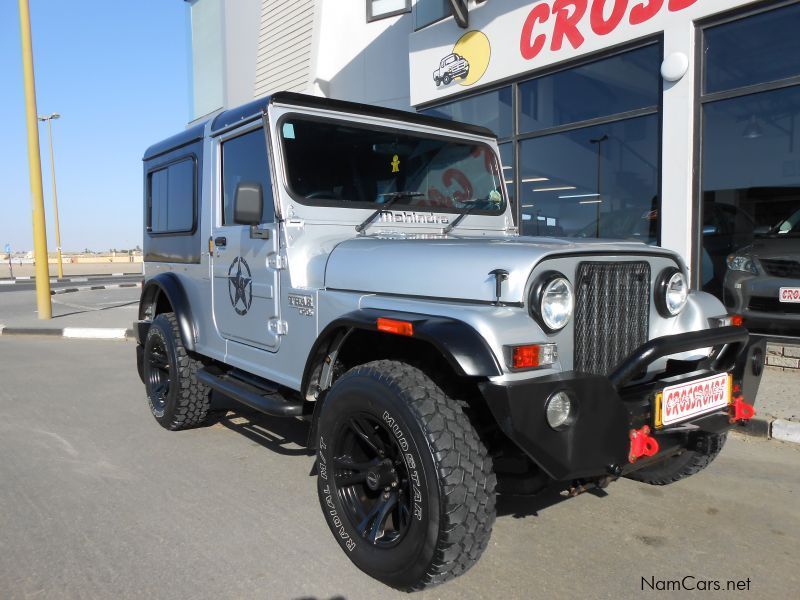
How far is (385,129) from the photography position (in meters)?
3.69

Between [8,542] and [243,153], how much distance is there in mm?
2333

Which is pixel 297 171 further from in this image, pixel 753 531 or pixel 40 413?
pixel 40 413

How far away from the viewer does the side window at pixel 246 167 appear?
341 centimetres

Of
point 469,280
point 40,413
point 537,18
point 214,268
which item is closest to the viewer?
→ point 469,280

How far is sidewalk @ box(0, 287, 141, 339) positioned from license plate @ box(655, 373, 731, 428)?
9082 millimetres

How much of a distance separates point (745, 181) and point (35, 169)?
461 inches

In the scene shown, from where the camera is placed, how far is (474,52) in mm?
8688

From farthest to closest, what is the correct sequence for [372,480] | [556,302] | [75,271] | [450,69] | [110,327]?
[75,271] < [110,327] < [450,69] < [372,480] < [556,302]

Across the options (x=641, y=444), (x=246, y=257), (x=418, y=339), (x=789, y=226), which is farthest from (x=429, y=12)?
(x=641, y=444)

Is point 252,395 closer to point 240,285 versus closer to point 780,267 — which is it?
point 240,285

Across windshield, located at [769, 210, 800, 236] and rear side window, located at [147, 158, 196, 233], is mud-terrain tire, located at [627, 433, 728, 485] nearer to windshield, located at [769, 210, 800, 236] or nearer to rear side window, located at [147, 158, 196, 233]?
rear side window, located at [147, 158, 196, 233]

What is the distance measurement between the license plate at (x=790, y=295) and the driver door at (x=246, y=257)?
4534 mm

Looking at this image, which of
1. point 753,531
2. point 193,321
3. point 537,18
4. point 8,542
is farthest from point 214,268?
point 537,18

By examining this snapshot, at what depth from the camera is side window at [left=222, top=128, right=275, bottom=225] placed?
11.2ft
